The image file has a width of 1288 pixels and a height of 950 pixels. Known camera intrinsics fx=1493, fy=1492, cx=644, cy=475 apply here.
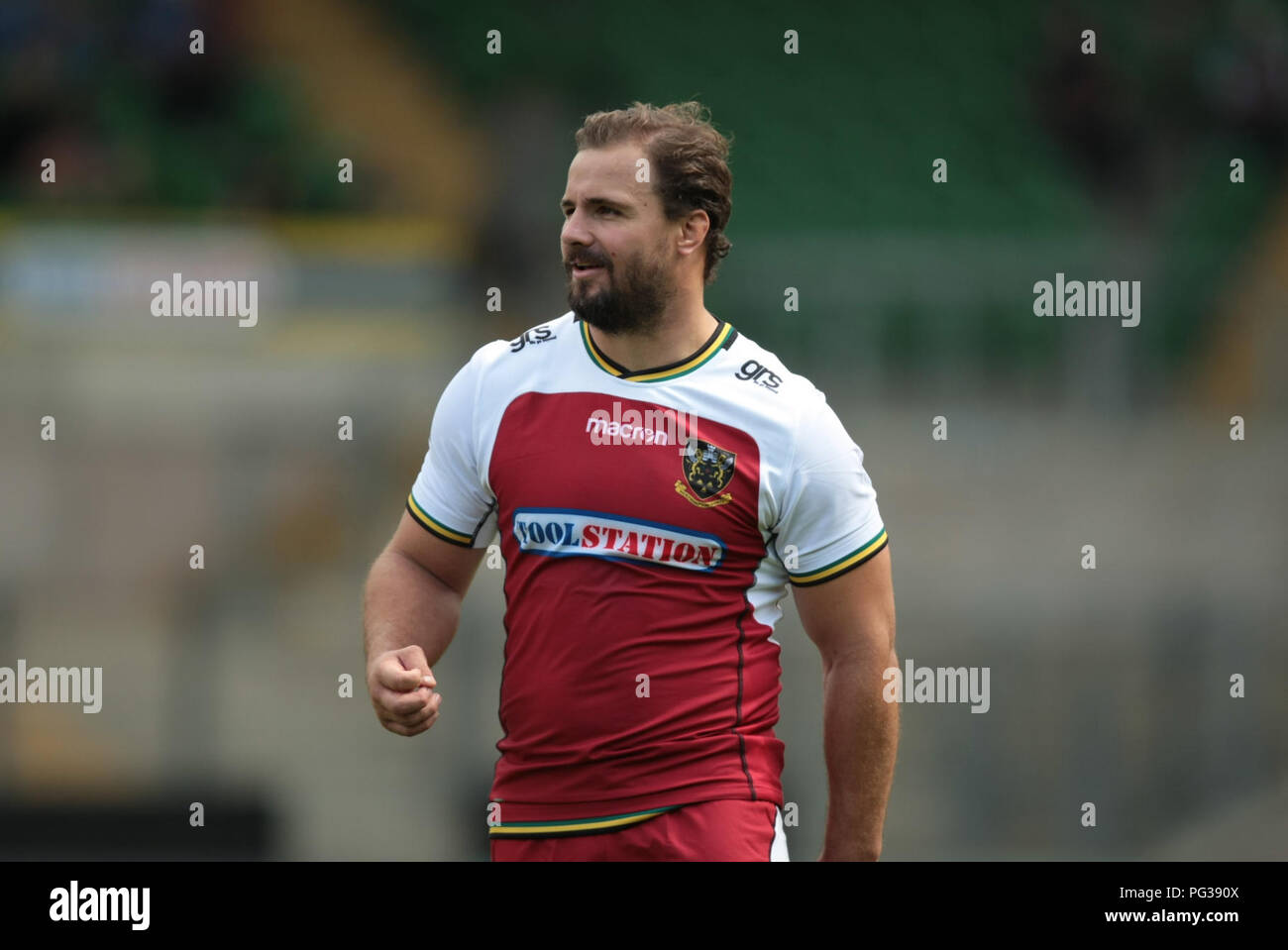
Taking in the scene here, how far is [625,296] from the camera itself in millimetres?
3223

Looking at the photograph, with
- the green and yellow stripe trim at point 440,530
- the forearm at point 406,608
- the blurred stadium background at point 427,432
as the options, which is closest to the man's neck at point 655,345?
the green and yellow stripe trim at point 440,530

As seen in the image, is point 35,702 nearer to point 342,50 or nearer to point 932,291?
point 932,291

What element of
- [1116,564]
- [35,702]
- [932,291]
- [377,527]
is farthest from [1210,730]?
[35,702]

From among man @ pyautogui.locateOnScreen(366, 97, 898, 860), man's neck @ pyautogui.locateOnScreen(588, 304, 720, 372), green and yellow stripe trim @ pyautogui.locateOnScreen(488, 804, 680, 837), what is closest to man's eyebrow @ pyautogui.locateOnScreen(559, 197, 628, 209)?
man @ pyautogui.locateOnScreen(366, 97, 898, 860)

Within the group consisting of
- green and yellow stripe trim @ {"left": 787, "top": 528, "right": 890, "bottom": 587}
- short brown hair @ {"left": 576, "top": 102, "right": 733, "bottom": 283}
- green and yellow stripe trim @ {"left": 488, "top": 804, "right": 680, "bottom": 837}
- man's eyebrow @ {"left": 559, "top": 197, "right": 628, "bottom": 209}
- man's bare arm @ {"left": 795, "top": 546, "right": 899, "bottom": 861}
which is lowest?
green and yellow stripe trim @ {"left": 488, "top": 804, "right": 680, "bottom": 837}

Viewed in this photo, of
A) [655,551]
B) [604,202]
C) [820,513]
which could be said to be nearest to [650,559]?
[655,551]

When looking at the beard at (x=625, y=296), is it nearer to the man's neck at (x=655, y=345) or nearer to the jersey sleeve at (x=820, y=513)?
the man's neck at (x=655, y=345)

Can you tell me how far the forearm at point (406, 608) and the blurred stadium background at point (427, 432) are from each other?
292cm

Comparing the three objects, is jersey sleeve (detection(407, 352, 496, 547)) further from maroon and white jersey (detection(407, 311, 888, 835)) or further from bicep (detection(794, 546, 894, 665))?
bicep (detection(794, 546, 894, 665))

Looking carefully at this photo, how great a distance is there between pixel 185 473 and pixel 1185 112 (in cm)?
916

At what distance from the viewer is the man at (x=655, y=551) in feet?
10.2

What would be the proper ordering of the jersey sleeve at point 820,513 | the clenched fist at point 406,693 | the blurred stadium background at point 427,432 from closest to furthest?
the clenched fist at point 406,693
the jersey sleeve at point 820,513
the blurred stadium background at point 427,432

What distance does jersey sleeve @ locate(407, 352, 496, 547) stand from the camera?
3.36 metres

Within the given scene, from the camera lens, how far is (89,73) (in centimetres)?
1249
